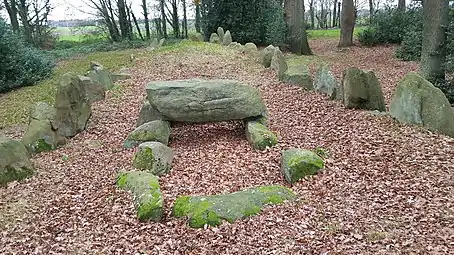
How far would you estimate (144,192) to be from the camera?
6195mm

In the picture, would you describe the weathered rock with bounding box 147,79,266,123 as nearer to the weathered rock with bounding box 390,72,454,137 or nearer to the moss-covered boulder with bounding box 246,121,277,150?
the moss-covered boulder with bounding box 246,121,277,150

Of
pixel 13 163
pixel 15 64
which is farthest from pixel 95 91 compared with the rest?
pixel 13 163

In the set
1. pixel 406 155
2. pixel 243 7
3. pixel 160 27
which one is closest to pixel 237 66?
pixel 243 7

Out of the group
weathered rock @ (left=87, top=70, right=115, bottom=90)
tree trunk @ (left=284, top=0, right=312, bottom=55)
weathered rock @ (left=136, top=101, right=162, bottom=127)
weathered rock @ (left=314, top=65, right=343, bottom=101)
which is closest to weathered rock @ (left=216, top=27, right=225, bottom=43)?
tree trunk @ (left=284, top=0, right=312, bottom=55)

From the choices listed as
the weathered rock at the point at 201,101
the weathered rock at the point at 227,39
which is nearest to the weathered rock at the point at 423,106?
the weathered rock at the point at 201,101

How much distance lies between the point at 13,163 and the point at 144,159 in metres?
2.24

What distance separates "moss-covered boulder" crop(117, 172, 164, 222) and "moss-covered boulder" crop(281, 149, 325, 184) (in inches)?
79.1

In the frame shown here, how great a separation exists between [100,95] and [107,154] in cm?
462

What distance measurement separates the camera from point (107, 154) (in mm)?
8562

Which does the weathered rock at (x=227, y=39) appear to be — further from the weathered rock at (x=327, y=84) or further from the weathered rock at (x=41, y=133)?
the weathered rock at (x=41, y=133)

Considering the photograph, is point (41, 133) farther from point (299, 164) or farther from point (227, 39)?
point (227, 39)

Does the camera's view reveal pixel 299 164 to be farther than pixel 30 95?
No

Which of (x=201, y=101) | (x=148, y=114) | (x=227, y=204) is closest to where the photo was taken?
(x=227, y=204)

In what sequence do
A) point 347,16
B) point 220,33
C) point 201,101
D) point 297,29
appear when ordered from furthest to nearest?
point 220,33 < point 347,16 < point 297,29 < point 201,101
